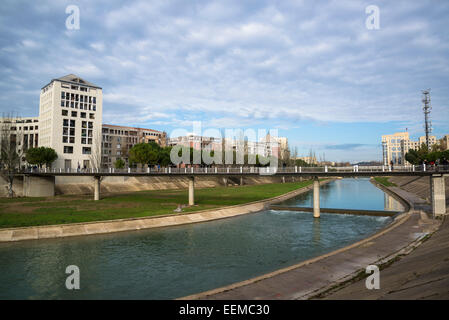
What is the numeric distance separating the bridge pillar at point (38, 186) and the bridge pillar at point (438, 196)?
81.5 metres

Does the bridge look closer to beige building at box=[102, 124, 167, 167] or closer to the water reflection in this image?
the water reflection

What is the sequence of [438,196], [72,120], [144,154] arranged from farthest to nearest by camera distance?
[144,154] → [72,120] → [438,196]

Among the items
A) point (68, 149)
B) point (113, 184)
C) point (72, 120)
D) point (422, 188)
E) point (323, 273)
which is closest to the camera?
point (323, 273)

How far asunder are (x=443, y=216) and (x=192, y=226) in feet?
116

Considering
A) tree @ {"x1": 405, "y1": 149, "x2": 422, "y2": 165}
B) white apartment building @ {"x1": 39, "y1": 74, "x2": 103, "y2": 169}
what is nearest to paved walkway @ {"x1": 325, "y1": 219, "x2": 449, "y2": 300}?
white apartment building @ {"x1": 39, "y1": 74, "x2": 103, "y2": 169}

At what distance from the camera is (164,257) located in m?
27.1

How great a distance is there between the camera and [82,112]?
96625mm

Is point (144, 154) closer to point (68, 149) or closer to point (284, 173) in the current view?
point (68, 149)

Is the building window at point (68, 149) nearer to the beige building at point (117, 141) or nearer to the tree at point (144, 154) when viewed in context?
the tree at point (144, 154)

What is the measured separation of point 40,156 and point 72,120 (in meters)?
17.6

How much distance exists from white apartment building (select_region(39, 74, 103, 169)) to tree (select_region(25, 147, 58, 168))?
4.80m

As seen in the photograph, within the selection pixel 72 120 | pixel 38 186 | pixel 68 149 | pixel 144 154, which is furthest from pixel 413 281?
pixel 72 120
